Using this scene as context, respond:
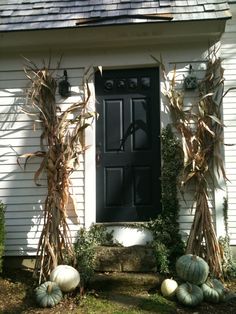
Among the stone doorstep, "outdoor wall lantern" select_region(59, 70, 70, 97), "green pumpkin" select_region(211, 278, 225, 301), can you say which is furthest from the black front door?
"green pumpkin" select_region(211, 278, 225, 301)

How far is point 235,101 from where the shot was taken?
5.88 metres

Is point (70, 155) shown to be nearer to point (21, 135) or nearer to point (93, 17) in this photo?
point (21, 135)

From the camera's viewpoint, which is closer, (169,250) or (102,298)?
(102,298)

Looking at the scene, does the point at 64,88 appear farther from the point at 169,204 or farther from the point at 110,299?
the point at 110,299

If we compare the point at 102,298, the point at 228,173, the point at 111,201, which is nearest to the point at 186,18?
the point at 228,173

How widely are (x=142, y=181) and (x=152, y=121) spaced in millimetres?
802

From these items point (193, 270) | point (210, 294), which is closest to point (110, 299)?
point (193, 270)

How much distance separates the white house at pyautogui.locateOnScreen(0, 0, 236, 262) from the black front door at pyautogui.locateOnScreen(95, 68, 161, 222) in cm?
1

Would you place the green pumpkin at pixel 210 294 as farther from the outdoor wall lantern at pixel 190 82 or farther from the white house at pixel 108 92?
the outdoor wall lantern at pixel 190 82

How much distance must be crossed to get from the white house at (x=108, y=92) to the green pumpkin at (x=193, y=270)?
2.60 feet

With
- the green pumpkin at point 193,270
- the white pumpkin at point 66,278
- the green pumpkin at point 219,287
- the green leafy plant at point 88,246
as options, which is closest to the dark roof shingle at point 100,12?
the green leafy plant at point 88,246

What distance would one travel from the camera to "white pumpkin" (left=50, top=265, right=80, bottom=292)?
4660 mm

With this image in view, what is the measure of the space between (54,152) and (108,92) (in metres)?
1.16

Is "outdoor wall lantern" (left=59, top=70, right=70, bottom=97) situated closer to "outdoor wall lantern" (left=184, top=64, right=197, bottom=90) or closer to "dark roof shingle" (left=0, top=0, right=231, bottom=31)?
"dark roof shingle" (left=0, top=0, right=231, bottom=31)
